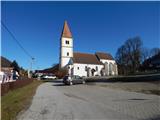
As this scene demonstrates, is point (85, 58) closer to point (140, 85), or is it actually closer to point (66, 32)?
point (66, 32)

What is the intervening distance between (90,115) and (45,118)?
5.50 feet

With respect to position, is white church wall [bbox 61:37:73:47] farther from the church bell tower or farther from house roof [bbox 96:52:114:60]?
house roof [bbox 96:52:114:60]

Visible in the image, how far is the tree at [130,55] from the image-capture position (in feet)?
222

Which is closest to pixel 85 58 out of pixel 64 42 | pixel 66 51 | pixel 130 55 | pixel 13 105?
pixel 66 51

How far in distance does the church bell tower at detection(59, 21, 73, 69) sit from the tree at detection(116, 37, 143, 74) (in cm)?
2277

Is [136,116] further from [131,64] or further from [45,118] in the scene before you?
[131,64]

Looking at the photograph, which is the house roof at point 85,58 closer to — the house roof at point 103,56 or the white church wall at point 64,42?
the house roof at point 103,56

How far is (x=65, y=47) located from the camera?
296 feet

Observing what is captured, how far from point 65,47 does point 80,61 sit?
799 centimetres

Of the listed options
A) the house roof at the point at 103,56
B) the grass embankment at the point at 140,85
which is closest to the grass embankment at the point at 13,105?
the grass embankment at the point at 140,85

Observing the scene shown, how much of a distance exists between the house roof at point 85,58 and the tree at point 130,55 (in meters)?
19.7

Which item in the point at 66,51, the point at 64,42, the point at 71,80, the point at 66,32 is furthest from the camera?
the point at 66,32

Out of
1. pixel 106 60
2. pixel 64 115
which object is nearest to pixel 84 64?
pixel 106 60

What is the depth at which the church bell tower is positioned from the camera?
8804 cm
